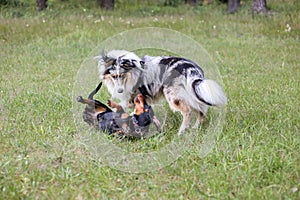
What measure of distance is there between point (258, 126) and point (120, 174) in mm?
1489

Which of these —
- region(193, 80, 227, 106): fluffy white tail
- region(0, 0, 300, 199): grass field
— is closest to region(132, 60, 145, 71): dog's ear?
region(193, 80, 227, 106): fluffy white tail

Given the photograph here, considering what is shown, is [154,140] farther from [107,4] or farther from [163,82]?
[107,4]

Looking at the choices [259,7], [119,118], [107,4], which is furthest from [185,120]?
[107,4]

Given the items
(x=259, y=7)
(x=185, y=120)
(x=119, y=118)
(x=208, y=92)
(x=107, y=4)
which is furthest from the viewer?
(x=107, y=4)

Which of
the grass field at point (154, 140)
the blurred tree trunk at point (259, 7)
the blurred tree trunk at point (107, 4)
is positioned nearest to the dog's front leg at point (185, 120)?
the grass field at point (154, 140)

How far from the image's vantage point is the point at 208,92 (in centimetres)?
352

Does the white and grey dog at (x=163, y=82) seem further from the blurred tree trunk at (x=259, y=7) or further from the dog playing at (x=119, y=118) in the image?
the blurred tree trunk at (x=259, y=7)

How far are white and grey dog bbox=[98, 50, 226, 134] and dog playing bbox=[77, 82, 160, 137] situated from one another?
0.16 metres

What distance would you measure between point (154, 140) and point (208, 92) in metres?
0.61

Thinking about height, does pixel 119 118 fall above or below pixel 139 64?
below

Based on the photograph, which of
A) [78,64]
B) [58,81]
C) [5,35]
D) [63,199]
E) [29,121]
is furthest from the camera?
[5,35]

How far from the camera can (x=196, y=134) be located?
366 centimetres

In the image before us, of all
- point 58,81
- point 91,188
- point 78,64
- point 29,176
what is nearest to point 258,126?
point 91,188

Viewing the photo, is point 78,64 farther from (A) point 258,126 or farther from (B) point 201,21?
(B) point 201,21
